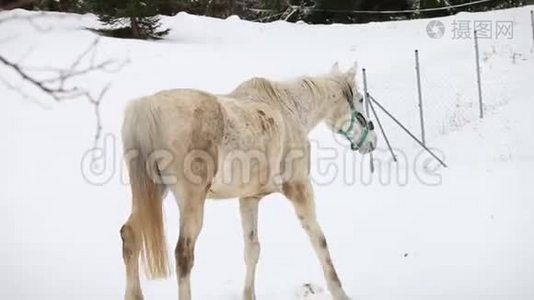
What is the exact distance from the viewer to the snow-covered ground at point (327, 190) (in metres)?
4.93

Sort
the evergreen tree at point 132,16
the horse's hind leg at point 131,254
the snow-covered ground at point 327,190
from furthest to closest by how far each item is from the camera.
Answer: the evergreen tree at point 132,16, the snow-covered ground at point 327,190, the horse's hind leg at point 131,254

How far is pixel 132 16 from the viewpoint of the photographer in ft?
46.4

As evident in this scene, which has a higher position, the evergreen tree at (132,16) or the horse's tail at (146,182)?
the evergreen tree at (132,16)

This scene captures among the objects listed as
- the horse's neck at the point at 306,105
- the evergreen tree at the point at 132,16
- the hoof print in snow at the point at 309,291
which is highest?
the evergreen tree at the point at 132,16


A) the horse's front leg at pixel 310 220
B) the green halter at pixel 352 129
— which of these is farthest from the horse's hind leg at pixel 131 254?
the green halter at pixel 352 129

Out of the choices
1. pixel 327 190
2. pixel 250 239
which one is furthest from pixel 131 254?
pixel 327 190

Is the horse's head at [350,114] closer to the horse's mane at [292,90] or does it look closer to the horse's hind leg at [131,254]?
the horse's mane at [292,90]

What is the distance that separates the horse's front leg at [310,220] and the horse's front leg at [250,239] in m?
0.27

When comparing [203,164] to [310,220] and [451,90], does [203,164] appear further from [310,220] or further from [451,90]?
[451,90]

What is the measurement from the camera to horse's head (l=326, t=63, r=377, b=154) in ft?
17.2

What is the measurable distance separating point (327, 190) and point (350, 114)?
2.78 meters

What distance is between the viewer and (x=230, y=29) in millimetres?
16250

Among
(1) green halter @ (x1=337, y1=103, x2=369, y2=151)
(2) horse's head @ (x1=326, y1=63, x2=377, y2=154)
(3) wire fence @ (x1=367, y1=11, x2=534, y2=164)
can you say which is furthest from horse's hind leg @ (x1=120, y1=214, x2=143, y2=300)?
(3) wire fence @ (x1=367, y1=11, x2=534, y2=164)

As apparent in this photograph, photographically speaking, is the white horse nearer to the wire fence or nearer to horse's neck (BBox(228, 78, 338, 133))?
horse's neck (BBox(228, 78, 338, 133))
